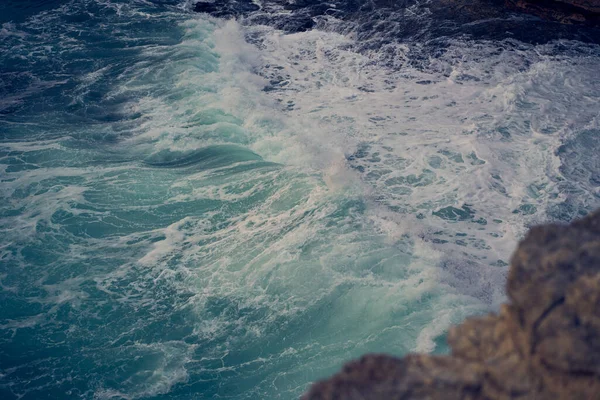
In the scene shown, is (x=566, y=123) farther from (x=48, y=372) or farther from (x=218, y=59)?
(x=48, y=372)

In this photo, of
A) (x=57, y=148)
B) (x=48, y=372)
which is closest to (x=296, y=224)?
(x=48, y=372)

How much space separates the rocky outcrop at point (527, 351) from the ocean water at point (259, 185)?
4625 mm

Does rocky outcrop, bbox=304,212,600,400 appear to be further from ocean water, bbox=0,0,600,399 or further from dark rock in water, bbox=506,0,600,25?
dark rock in water, bbox=506,0,600,25

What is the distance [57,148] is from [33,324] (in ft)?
16.0

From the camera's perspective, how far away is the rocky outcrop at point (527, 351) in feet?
11.0

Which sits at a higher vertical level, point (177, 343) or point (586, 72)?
point (586, 72)

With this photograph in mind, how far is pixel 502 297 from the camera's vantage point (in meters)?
9.04

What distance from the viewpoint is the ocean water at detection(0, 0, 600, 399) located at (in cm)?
851

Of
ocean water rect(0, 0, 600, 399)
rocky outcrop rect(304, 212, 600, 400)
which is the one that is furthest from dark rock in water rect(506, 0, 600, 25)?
rocky outcrop rect(304, 212, 600, 400)

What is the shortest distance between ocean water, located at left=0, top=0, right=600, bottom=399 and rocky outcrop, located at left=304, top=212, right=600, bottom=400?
463 centimetres

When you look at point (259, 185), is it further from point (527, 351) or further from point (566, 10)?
point (566, 10)

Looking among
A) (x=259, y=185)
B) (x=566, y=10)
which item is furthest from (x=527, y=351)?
(x=566, y=10)

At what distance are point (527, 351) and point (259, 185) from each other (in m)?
8.43

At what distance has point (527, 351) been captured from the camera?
347 cm
